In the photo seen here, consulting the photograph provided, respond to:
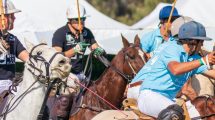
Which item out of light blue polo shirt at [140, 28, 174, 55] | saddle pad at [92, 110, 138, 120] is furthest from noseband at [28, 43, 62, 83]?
light blue polo shirt at [140, 28, 174, 55]

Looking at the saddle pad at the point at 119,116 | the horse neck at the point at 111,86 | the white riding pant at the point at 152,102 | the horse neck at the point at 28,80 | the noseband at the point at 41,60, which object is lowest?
the horse neck at the point at 111,86

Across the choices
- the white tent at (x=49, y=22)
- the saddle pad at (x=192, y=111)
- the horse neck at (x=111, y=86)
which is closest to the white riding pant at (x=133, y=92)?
the horse neck at (x=111, y=86)

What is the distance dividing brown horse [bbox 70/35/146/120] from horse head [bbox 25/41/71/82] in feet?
6.88

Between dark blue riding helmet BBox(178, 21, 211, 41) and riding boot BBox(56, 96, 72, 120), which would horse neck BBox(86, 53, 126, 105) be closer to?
riding boot BBox(56, 96, 72, 120)

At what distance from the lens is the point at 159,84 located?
758cm

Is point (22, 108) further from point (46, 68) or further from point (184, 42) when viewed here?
point (184, 42)

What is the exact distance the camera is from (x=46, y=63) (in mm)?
7566

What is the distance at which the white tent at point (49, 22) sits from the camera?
18719 millimetres

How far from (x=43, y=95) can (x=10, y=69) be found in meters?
A: 1.95

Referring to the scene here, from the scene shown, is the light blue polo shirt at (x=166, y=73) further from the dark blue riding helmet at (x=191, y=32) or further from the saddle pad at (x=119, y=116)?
the saddle pad at (x=119, y=116)

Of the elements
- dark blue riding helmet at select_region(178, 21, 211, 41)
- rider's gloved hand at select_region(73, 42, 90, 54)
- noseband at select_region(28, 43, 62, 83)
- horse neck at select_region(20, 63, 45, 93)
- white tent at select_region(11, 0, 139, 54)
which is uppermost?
dark blue riding helmet at select_region(178, 21, 211, 41)

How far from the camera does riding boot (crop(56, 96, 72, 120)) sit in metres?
9.79

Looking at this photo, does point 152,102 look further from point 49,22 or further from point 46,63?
point 49,22

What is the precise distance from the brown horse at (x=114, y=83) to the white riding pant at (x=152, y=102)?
6.74 ft
